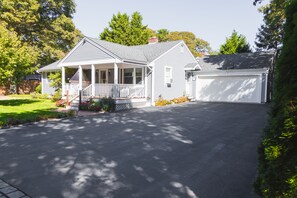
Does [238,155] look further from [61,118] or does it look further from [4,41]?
[4,41]

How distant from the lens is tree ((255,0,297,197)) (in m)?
2.55

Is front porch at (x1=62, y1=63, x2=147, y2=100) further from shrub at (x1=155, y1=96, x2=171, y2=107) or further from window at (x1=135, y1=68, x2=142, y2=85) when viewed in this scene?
shrub at (x1=155, y1=96, x2=171, y2=107)

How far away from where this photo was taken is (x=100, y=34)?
40156mm

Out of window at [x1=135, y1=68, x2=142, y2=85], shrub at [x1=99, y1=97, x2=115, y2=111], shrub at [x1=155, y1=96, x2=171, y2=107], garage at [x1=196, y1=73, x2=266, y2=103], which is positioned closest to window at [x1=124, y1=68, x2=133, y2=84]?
window at [x1=135, y1=68, x2=142, y2=85]

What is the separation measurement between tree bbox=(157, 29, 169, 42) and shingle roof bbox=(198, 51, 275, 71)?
2413 cm

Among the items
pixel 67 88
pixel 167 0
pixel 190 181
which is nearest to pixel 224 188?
pixel 190 181

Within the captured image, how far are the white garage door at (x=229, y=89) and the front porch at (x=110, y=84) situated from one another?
719cm

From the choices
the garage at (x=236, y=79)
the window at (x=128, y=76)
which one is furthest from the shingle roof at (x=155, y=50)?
the garage at (x=236, y=79)

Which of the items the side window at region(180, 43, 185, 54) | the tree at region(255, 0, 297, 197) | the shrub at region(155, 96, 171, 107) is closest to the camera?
the tree at region(255, 0, 297, 197)

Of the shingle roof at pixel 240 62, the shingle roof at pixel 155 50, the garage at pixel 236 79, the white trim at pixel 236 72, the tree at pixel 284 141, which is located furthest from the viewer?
the shingle roof at pixel 240 62

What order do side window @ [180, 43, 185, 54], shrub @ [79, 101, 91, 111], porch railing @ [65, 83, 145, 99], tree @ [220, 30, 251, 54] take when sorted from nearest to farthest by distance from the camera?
shrub @ [79, 101, 91, 111]
porch railing @ [65, 83, 145, 99]
side window @ [180, 43, 185, 54]
tree @ [220, 30, 251, 54]

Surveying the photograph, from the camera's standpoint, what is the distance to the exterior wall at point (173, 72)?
18.3 meters

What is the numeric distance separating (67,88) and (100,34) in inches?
986

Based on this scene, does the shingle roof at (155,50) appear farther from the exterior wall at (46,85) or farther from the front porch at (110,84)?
the exterior wall at (46,85)
